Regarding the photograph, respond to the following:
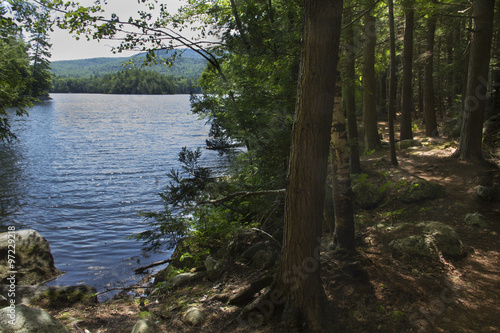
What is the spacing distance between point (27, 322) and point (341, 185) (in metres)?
4.64

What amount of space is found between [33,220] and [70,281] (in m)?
5.88

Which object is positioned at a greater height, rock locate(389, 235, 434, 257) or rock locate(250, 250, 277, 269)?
rock locate(389, 235, 434, 257)

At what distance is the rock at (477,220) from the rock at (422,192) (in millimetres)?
1298

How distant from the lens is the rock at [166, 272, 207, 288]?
6.34 metres

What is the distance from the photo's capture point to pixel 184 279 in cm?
640

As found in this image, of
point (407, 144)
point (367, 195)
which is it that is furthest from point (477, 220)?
point (407, 144)

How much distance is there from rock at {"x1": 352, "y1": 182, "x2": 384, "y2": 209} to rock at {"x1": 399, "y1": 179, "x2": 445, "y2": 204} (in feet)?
2.39

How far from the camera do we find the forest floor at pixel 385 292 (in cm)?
387

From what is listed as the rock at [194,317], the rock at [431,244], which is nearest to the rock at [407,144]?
the rock at [431,244]

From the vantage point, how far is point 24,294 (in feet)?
20.7

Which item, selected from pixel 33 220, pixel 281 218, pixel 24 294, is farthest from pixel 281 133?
pixel 33 220

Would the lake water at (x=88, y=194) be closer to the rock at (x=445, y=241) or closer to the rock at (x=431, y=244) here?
the rock at (x=431, y=244)

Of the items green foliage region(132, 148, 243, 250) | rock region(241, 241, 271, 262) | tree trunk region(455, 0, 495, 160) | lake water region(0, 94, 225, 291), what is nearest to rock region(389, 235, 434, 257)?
rock region(241, 241, 271, 262)

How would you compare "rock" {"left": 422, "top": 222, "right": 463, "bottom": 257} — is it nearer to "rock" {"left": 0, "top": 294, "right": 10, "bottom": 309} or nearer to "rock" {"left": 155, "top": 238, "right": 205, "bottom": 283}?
"rock" {"left": 155, "top": 238, "right": 205, "bottom": 283}
